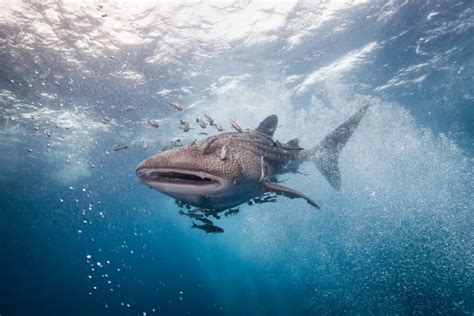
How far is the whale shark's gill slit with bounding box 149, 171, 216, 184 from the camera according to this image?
9.96 feet

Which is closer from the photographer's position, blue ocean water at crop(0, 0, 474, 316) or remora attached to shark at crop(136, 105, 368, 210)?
remora attached to shark at crop(136, 105, 368, 210)

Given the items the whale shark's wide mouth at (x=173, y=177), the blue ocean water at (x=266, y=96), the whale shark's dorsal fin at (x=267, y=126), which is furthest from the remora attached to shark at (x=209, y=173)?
the blue ocean water at (x=266, y=96)

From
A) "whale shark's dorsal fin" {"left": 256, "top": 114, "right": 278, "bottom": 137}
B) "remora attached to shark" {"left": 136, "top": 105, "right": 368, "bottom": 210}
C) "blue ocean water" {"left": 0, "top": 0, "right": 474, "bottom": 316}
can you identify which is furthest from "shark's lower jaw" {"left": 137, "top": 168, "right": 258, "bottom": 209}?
"blue ocean water" {"left": 0, "top": 0, "right": 474, "bottom": 316}

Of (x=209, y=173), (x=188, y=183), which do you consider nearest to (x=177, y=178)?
(x=188, y=183)

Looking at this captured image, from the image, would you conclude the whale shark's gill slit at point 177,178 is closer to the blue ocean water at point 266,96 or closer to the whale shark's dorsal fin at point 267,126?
the whale shark's dorsal fin at point 267,126

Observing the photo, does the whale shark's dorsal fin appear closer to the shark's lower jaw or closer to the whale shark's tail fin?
the whale shark's tail fin

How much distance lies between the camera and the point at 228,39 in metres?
14.8

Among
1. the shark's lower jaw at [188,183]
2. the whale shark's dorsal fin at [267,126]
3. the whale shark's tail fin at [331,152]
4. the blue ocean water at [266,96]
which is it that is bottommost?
the shark's lower jaw at [188,183]

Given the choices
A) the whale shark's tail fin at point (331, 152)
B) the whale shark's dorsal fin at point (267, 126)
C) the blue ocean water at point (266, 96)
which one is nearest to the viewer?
the whale shark's dorsal fin at point (267, 126)

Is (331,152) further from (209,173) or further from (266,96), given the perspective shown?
(266,96)

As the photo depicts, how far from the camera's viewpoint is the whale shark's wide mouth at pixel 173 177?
300 cm

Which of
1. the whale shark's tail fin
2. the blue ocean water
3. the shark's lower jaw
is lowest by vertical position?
the shark's lower jaw

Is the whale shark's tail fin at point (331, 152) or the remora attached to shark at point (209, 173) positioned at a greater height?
the whale shark's tail fin at point (331, 152)

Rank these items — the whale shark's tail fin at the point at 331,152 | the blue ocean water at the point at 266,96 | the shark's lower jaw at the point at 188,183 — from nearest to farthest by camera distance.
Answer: the shark's lower jaw at the point at 188,183 → the whale shark's tail fin at the point at 331,152 → the blue ocean water at the point at 266,96
